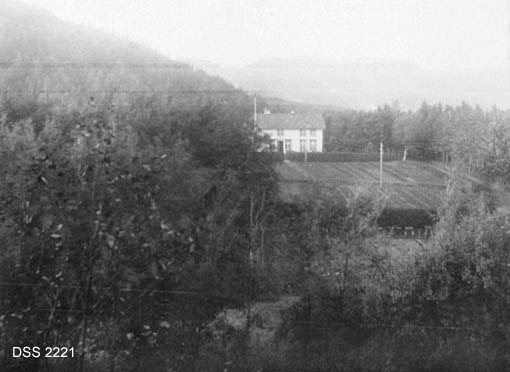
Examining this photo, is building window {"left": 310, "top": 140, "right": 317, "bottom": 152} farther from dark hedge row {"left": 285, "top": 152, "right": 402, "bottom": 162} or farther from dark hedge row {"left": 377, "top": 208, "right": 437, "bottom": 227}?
dark hedge row {"left": 377, "top": 208, "right": 437, "bottom": 227}

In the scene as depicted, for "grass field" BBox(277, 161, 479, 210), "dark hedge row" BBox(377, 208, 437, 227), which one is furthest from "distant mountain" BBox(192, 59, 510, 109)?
"dark hedge row" BBox(377, 208, 437, 227)

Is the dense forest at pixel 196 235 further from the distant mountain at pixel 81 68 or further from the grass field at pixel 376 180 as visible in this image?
the grass field at pixel 376 180

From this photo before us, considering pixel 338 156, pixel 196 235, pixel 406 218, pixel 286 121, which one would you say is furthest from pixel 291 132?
pixel 196 235

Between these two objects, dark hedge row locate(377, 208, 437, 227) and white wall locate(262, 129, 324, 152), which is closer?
dark hedge row locate(377, 208, 437, 227)

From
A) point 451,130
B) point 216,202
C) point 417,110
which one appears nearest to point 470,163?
point 451,130

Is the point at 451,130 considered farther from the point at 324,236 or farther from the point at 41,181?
the point at 41,181

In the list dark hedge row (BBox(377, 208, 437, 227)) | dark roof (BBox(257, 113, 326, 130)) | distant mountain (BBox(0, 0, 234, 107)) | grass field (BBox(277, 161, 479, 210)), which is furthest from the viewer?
dark roof (BBox(257, 113, 326, 130))
